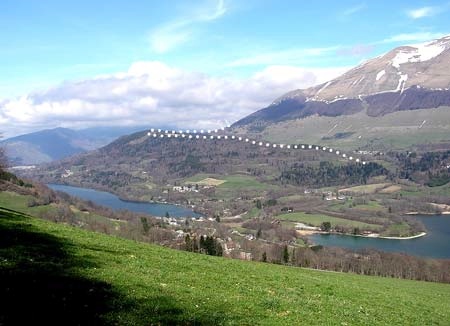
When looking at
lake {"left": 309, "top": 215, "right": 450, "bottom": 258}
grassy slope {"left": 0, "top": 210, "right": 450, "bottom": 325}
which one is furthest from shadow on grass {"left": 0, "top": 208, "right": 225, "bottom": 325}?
lake {"left": 309, "top": 215, "right": 450, "bottom": 258}

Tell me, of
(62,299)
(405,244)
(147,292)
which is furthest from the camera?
(405,244)

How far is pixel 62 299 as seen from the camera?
15.7m

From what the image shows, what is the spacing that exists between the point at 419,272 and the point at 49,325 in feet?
339

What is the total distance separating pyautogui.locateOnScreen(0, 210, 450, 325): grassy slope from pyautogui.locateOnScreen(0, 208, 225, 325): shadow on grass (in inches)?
1.2

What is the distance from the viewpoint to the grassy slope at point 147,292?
15578 mm

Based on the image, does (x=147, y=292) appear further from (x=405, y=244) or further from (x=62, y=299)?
(x=405, y=244)

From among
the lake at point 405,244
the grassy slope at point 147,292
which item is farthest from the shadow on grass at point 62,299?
the lake at point 405,244

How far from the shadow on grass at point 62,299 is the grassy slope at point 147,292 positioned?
0.03m

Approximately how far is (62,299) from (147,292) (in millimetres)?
3716

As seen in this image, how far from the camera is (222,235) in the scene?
175 m

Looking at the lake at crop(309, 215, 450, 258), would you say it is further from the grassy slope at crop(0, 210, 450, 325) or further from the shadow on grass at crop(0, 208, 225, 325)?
the shadow on grass at crop(0, 208, 225, 325)

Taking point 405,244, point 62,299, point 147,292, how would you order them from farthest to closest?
1. point 405,244
2. point 147,292
3. point 62,299

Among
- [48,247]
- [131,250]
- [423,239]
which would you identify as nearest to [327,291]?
[131,250]

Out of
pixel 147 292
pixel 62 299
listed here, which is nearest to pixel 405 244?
pixel 147 292
